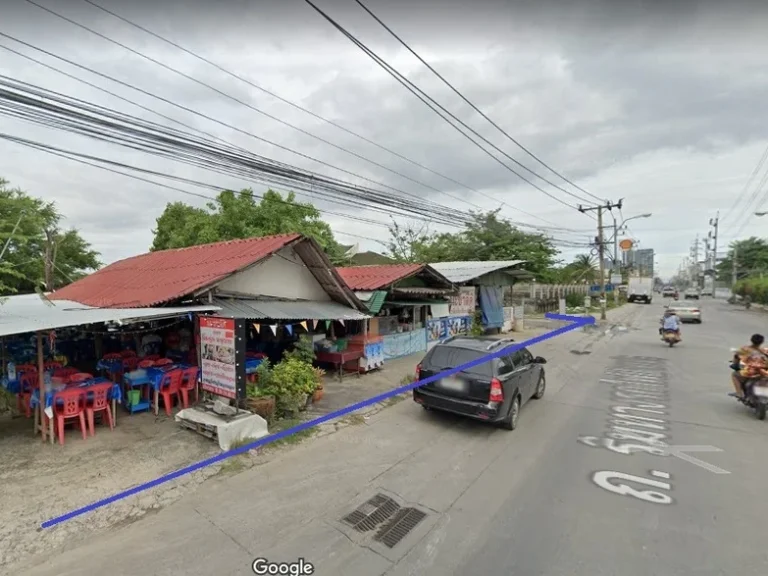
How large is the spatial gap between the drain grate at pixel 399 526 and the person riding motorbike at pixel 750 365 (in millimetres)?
7167

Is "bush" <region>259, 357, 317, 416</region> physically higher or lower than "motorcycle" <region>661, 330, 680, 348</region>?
higher

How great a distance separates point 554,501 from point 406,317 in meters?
10.7

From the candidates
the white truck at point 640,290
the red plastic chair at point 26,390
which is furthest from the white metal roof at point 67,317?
the white truck at point 640,290

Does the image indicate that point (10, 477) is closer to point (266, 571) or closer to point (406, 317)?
point (266, 571)

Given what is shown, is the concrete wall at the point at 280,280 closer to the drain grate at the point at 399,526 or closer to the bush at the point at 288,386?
the bush at the point at 288,386

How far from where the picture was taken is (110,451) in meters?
5.75

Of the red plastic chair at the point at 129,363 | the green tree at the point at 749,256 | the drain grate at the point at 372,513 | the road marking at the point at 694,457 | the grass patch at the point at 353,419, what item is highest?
the green tree at the point at 749,256

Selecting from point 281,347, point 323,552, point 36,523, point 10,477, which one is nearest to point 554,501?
point 323,552

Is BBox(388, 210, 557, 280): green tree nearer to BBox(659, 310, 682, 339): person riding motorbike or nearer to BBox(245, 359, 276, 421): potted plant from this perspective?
BBox(659, 310, 682, 339): person riding motorbike

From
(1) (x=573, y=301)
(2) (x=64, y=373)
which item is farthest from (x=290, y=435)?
(1) (x=573, y=301)

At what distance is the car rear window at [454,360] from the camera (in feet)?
21.0

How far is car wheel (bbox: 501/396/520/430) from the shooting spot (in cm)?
653

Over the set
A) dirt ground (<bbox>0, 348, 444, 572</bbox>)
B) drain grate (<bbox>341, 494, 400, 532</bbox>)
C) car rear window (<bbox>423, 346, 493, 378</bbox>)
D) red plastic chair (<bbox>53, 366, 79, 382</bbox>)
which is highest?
car rear window (<bbox>423, 346, 493, 378</bbox>)
